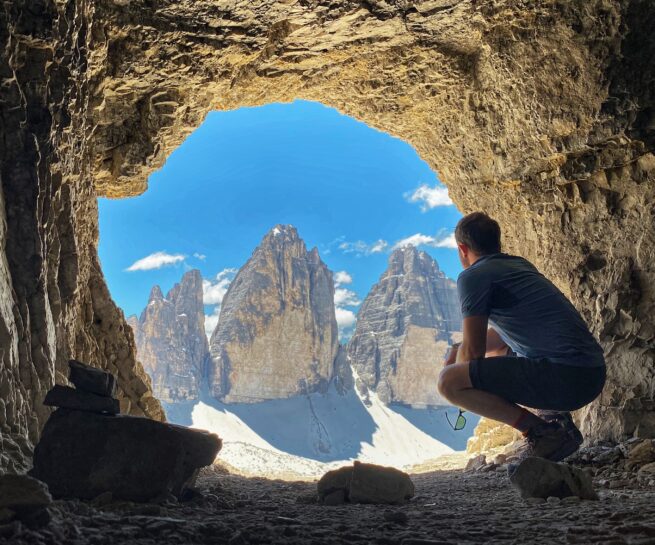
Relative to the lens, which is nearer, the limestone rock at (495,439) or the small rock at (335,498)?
the small rock at (335,498)

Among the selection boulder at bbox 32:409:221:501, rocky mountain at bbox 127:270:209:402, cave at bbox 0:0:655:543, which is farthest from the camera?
rocky mountain at bbox 127:270:209:402

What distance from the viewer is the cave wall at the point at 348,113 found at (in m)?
5.43

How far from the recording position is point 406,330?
121m

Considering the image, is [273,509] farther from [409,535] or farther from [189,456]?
[409,535]

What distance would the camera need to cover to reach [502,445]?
50.4 feet

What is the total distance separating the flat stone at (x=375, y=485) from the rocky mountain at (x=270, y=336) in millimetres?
102237

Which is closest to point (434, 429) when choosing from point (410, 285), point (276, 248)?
point (410, 285)

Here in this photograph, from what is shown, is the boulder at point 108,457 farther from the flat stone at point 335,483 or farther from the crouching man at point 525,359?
the crouching man at point 525,359

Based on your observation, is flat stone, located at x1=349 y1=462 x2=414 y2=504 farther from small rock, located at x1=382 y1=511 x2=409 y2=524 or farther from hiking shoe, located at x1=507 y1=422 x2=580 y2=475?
small rock, located at x1=382 y1=511 x2=409 y2=524

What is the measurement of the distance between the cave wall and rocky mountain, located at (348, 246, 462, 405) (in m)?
107

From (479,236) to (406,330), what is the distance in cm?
11722

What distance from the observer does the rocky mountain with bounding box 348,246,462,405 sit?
385ft

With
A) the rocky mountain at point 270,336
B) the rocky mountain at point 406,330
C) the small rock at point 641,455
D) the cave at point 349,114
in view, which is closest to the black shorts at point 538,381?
the small rock at point 641,455

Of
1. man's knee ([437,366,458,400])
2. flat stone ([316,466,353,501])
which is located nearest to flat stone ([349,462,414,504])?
flat stone ([316,466,353,501])
